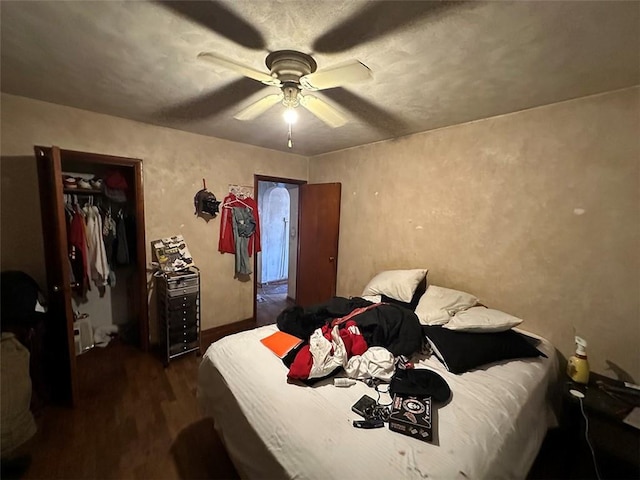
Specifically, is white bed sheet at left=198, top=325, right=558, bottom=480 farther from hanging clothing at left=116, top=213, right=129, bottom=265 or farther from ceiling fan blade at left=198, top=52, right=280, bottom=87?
hanging clothing at left=116, top=213, right=129, bottom=265

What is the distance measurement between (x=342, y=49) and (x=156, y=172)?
2233 mm

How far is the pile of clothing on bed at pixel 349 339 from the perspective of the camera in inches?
54.3

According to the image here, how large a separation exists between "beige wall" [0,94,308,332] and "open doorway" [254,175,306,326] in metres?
1.23

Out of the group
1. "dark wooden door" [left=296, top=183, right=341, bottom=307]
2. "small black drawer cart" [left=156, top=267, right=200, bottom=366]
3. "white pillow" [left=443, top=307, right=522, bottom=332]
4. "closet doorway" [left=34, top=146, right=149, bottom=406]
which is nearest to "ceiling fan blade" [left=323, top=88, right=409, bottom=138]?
"dark wooden door" [left=296, top=183, right=341, bottom=307]

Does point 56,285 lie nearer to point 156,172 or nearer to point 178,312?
point 178,312

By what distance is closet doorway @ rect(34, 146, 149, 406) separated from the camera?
1842 millimetres

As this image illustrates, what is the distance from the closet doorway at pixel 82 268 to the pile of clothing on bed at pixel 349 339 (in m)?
1.68

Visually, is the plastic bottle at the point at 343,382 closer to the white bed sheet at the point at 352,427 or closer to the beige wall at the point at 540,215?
the white bed sheet at the point at 352,427

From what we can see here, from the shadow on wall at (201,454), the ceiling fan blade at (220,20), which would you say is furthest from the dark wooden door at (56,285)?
the ceiling fan blade at (220,20)

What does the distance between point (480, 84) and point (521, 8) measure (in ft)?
2.05

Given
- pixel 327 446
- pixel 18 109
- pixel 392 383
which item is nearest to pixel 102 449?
pixel 327 446

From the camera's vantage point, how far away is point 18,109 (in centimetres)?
193

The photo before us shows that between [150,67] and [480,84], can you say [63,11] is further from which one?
[480,84]

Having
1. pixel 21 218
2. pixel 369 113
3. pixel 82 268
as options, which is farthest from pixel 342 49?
pixel 82 268
